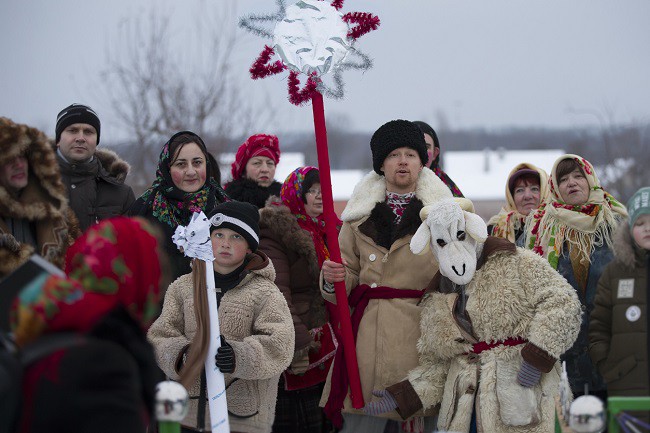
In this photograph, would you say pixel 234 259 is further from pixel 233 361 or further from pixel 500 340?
pixel 500 340

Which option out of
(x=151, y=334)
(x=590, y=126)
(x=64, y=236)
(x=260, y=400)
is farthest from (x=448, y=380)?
(x=590, y=126)

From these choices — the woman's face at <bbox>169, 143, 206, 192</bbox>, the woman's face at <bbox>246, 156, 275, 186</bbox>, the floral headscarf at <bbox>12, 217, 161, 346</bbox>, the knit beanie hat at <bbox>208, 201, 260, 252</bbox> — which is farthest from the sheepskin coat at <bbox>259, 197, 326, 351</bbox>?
the floral headscarf at <bbox>12, 217, 161, 346</bbox>

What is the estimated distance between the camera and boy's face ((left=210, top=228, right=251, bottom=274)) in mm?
5082

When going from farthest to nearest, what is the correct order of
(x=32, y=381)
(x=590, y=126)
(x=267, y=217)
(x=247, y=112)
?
(x=590, y=126)
(x=247, y=112)
(x=267, y=217)
(x=32, y=381)

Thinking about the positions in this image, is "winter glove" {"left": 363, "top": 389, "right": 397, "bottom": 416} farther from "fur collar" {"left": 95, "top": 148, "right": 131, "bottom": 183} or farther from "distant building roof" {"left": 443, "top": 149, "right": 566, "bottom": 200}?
"distant building roof" {"left": 443, "top": 149, "right": 566, "bottom": 200}

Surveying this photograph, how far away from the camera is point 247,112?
21547 millimetres

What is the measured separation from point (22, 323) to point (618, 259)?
328 cm

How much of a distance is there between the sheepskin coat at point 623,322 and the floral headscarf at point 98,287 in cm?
279

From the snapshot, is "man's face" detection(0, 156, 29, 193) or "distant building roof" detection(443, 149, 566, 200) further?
"distant building roof" detection(443, 149, 566, 200)

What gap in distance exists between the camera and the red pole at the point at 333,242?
4.95m

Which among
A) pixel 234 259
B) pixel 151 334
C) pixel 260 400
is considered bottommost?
pixel 260 400

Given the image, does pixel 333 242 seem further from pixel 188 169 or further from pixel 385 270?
pixel 188 169

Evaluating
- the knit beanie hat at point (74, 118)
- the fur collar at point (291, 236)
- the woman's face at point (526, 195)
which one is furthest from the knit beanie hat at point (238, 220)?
the woman's face at point (526, 195)

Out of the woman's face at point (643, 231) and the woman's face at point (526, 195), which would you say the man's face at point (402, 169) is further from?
the woman's face at point (526, 195)
